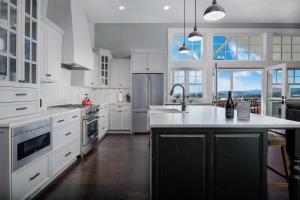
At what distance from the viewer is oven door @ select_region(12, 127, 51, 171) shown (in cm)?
196

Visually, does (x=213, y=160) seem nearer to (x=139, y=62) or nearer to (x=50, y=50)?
(x=50, y=50)

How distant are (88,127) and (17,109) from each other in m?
1.91

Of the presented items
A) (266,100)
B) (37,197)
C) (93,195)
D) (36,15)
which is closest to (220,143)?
(93,195)

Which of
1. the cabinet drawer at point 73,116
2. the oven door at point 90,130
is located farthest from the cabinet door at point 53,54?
the oven door at point 90,130

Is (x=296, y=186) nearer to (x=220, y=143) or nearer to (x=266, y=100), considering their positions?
(x=220, y=143)

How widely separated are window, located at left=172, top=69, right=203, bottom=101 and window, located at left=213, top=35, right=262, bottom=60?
84 cm

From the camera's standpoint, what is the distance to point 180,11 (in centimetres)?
571

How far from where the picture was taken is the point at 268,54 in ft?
21.5

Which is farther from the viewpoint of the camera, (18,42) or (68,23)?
(68,23)

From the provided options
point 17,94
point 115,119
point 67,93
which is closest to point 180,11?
point 115,119

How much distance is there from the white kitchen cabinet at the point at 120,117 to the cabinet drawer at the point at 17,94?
11.7 feet

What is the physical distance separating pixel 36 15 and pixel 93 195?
2281 mm

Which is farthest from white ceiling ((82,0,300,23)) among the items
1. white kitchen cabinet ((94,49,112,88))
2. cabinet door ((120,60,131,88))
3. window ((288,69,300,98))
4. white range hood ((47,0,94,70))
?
window ((288,69,300,98))

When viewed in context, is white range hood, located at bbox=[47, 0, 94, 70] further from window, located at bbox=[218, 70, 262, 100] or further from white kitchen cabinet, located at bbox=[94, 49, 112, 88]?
window, located at bbox=[218, 70, 262, 100]
